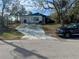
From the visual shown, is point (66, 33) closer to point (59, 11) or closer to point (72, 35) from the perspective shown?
point (72, 35)

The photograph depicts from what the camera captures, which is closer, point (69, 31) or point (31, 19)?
point (69, 31)

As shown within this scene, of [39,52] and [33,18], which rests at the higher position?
[39,52]

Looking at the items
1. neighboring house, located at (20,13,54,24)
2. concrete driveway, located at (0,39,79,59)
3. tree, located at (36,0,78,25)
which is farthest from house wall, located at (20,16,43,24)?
concrete driveway, located at (0,39,79,59)

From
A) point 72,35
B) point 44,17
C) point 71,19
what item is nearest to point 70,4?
point 72,35

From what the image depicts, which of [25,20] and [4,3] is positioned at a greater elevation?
[4,3]

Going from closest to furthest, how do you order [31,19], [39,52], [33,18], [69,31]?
1. [39,52]
2. [69,31]
3. [33,18]
4. [31,19]

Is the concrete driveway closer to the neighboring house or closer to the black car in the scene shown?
the black car

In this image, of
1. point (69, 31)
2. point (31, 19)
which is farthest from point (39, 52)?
point (31, 19)

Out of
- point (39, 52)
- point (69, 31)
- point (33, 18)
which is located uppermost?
point (39, 52)

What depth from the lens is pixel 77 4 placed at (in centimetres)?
3189

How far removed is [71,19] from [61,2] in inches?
908

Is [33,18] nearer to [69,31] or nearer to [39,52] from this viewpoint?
[69,31]

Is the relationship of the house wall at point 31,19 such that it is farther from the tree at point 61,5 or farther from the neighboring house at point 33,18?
the tree at point 61,5

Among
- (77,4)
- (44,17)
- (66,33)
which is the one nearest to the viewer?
(66,33)
